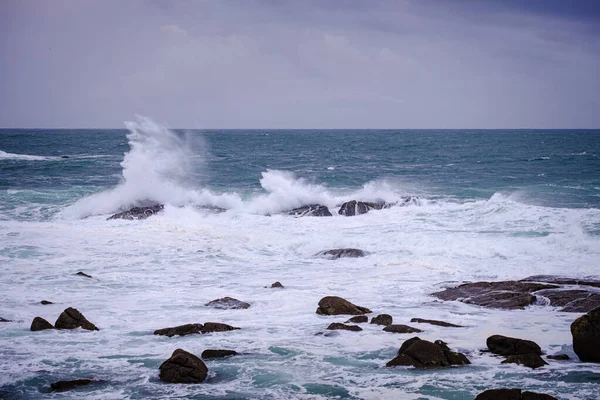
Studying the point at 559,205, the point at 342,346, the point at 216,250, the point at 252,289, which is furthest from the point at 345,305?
the point at 559,205

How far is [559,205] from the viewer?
27.1 metres

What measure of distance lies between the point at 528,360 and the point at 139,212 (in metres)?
18.5

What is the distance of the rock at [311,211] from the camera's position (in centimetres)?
2514

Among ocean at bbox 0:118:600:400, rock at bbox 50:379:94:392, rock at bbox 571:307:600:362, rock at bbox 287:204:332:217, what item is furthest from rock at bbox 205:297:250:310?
rock at bbox 287:204:332:217

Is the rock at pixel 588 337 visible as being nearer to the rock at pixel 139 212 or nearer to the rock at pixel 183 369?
the rock at pixel 183 369

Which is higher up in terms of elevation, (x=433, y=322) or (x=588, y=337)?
(x=588, y=337)

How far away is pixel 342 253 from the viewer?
1808cm

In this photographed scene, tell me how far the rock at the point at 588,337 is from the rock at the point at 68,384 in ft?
22.7

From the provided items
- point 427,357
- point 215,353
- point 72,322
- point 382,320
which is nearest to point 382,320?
point 382,320

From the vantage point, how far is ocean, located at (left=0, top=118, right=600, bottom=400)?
28.2 feet

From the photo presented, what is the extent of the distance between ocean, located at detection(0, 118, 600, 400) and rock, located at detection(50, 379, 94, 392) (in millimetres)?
158

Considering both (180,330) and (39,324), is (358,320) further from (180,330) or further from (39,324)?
(39,324)

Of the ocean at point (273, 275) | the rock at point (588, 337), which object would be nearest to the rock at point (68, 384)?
the ocean at point (273, 275)

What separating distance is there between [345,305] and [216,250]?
7.76m
